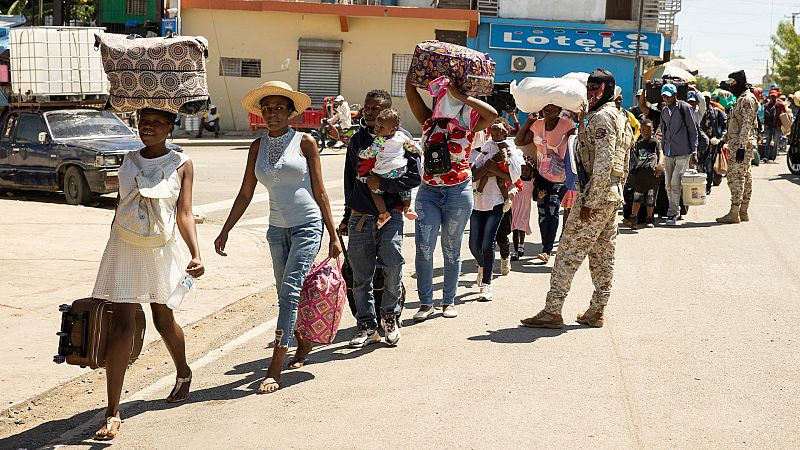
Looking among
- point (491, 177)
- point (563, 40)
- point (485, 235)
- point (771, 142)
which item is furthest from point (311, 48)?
point (485, 235)

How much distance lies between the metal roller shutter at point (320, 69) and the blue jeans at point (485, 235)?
30.1 m

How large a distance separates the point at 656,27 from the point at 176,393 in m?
37.6

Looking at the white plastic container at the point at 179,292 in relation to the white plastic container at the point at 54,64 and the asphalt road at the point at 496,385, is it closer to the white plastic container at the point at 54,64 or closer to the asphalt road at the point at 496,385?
the asphalt road at the point at 496,385

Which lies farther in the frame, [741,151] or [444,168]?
[741,151]

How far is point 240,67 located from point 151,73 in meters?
34.2

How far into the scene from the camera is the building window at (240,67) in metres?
39.4

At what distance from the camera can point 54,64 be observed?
61.4 ft

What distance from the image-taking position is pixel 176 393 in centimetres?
659

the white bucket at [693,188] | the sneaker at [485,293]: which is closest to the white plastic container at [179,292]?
the sneaker at [485,293]

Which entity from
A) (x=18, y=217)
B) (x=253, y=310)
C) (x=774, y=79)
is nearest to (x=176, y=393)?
(x=253, y=310)

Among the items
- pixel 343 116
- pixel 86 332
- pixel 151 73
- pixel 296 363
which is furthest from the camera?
pixel 343 116

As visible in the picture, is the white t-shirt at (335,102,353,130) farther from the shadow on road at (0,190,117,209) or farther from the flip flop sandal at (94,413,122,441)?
the flip flop sandal at (94,413,122,441)

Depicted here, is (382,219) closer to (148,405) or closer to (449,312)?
(449,312)

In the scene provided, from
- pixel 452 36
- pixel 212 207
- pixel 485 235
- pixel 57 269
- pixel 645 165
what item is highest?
pixel 452 36
